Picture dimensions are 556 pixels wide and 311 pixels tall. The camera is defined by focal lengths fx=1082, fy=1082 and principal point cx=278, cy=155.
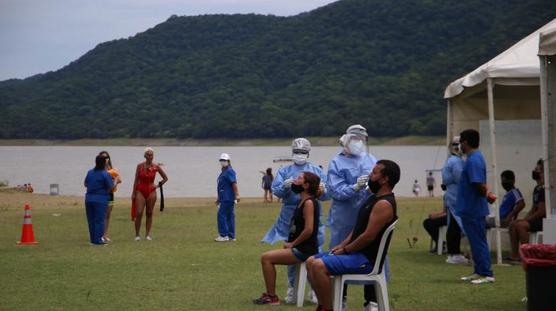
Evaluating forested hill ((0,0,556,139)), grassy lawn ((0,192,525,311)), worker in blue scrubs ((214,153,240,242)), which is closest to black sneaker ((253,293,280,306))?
grassy lawn ((0,192,525,311))

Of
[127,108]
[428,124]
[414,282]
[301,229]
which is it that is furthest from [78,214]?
[127,108]

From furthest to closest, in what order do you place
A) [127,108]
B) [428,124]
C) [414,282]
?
[127,108] → [428,124] → [414,282]

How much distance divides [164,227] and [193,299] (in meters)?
12.5

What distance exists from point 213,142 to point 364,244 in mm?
134841

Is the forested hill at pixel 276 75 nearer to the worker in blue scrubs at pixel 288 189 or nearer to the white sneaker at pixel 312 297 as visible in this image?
the worker in blue scrubs at pixel 288 189

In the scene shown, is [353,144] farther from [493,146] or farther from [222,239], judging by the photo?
[222,239]

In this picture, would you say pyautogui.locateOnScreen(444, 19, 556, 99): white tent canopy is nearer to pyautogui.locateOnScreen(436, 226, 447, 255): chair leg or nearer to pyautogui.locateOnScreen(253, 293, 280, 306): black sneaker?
pyautogui.locateOnScreen(436, 226, 447, 255): chair leg


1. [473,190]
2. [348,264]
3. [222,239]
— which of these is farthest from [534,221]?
[222,239]

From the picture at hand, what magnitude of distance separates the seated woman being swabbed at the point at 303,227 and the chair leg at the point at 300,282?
17cm

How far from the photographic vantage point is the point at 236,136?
141750 millimetres

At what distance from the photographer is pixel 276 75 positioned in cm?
15125

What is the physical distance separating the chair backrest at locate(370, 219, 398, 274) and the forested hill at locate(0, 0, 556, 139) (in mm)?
100919

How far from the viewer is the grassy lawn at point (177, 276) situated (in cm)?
1177

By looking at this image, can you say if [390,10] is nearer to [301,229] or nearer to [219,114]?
[219,114]
